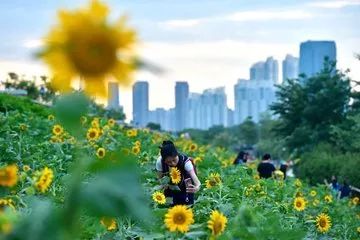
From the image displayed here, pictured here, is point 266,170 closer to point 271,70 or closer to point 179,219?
point 179,219

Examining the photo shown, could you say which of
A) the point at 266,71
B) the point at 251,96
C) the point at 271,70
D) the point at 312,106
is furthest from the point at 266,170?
Result: the point at 251,96

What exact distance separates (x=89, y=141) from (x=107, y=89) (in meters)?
6.95

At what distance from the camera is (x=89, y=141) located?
8273 mm

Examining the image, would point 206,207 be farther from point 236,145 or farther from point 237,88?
point 237,88

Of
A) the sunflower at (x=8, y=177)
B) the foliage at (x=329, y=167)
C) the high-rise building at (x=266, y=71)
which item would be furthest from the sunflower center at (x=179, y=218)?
the high-rise building at (x=266, y=71)

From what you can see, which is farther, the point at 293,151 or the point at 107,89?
the point at 293,151

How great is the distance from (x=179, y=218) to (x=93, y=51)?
1.64 meters

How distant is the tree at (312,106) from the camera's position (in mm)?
34750

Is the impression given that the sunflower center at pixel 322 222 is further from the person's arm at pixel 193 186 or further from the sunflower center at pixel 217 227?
the sunflower center at pixel 217 227

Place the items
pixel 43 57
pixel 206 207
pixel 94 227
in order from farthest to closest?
pixel 206 207 < pixel 94 227 < pixel 43 57

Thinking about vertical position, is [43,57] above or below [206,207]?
above

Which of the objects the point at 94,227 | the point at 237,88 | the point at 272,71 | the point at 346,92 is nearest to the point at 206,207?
the point at 94,227

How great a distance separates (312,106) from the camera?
35562mm

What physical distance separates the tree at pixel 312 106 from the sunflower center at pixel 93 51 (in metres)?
32.9
